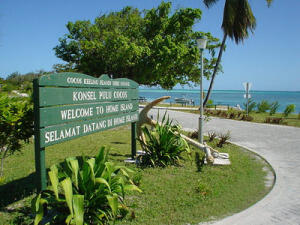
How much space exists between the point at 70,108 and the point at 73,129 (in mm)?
336

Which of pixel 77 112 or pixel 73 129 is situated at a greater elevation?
pixel 77 112

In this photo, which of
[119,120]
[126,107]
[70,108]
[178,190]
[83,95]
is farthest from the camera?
[126,107]

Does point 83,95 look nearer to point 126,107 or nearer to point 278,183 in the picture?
point 126,107

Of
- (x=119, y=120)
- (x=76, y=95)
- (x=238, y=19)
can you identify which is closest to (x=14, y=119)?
(x=76, y=95)

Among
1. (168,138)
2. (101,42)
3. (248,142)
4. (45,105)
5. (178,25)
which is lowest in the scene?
(248,142)

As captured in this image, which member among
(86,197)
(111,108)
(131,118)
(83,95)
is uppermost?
(83,95)

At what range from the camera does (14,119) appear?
3.98m

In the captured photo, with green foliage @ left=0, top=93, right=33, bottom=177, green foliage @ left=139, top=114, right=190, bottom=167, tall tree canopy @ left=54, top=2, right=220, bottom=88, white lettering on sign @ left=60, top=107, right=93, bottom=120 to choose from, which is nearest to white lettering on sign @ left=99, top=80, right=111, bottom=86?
white lettering on sign @ left=60, top=107, right=93, bottom=120

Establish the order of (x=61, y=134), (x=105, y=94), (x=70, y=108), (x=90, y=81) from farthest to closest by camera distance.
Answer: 1. (x=105, y=94)
2. (x=90, y=81)
3. (x=70, y=108)
4. (x=61, y=134)

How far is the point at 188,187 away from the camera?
5004 mm

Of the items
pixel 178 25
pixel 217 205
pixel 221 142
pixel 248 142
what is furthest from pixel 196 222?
pixel 178 25

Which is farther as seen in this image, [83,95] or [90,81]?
[90,81]

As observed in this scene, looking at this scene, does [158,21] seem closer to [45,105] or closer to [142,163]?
[142,163]

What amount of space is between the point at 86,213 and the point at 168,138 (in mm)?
3352
